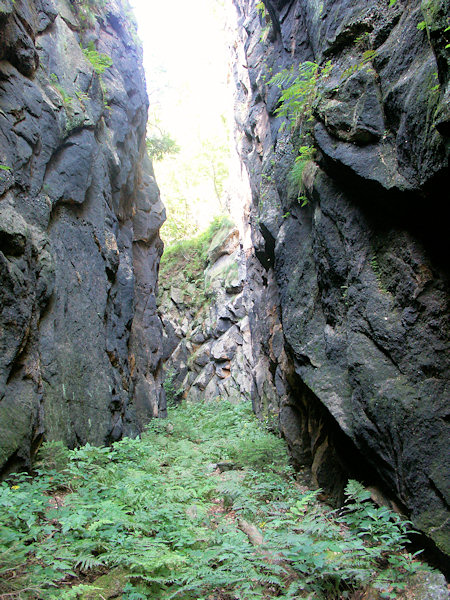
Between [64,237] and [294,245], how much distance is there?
482 centimetres

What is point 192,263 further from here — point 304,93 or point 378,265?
point 378,265

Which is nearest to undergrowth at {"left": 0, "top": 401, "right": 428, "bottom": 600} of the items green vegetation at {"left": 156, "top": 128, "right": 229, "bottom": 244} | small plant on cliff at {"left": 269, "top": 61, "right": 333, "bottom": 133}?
small plant on cliff at {"left": 269, "top": 61, "right": 333, "bottom": 133}

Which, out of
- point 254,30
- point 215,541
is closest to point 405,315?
point 215,541

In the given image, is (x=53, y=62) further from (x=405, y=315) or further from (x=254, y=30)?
(x=405, y=315)

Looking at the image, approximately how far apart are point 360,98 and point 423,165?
165cm

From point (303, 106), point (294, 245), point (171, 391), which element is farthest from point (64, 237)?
point (171, 391)

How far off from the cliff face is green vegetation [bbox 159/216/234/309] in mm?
11831

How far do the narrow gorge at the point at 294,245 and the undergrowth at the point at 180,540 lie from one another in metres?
0.21

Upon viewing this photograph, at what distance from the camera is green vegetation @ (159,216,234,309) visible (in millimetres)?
24656

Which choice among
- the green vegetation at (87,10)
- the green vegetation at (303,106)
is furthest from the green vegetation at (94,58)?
the green vegetation at (303,106)

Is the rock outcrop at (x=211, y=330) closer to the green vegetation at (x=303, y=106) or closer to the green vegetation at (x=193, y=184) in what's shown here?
the green vegetation at (x=193, y=184)

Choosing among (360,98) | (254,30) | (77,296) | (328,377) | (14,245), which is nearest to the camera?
(360,98)

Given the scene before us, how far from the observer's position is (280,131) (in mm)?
8609

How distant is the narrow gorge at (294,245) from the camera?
3.83 meters
